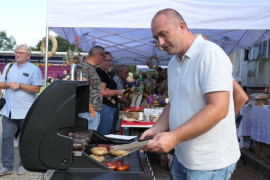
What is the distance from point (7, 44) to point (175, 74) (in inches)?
3339

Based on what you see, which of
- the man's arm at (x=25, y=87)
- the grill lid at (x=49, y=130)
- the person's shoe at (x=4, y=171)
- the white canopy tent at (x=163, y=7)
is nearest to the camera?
the grill lid at (x=49, y=130)

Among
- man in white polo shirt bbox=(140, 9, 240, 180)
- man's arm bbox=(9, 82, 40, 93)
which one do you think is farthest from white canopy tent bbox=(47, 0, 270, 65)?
man in white polo shirt bbox=(140, 9, 240, 180)

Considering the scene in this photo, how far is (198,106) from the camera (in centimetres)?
147

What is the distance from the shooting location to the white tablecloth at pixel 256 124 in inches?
192

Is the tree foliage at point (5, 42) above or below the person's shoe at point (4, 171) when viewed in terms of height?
above

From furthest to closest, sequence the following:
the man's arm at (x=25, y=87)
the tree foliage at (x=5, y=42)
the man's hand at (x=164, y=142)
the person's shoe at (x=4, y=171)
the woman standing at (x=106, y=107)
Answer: the tree foliage at (x=5, y=42)
the woman standing at (x=106, y=107)
the person's shoe at (x=4, y=171)
the man's arm at (x=25, y=87)
the man's hand at (x=164, y=142)

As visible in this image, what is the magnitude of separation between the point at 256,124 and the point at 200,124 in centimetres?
440

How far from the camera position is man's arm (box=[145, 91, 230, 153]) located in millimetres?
1334

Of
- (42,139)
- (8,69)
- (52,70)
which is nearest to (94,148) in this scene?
(42,139)

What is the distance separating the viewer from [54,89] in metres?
1.53

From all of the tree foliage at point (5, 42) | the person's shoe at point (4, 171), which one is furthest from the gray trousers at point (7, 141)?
the tree foliage at point (5, 42)

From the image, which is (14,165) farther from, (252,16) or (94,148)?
(252,16)

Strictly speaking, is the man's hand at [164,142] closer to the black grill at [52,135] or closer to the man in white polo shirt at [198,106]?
the man in white polo shirt at [198,106]

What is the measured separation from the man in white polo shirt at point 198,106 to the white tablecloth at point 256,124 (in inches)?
146
